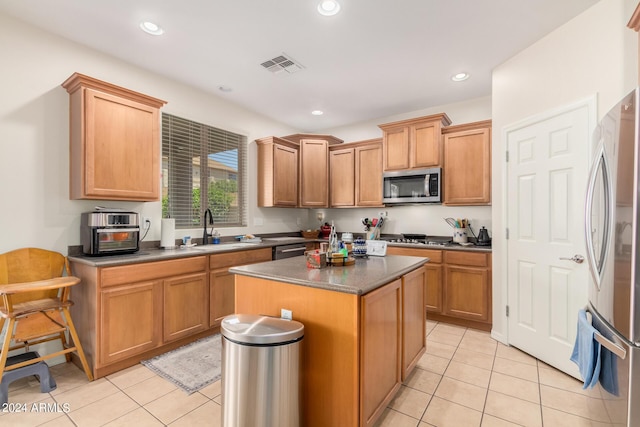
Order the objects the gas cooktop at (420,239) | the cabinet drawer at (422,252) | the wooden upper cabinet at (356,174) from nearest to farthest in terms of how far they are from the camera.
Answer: the cabinet drawer at (422,252) → the gas cooktop at (420,239) → the wooden upper cabinet at (356,174)

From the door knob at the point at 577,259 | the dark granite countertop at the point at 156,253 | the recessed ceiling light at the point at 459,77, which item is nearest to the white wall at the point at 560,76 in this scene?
the recessed ceiling light at the point at 459,77

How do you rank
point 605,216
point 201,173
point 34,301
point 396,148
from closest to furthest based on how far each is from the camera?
point 605,216, point 34,301, point 201,173, point 396,148

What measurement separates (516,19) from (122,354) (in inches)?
171

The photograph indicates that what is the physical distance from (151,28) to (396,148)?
125 inches

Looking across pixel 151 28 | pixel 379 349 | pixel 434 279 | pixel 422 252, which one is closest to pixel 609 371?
pixel 379 349

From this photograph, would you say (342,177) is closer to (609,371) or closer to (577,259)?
(577,259)

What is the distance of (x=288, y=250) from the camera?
4086mm

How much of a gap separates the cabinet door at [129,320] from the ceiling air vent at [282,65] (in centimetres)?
249

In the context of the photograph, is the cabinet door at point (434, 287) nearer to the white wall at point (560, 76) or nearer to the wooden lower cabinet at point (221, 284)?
the white wall at point (560, 76)

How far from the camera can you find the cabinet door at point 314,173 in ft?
16.1

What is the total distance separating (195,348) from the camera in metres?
2.95

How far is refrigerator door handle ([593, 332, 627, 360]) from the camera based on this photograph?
1197mm

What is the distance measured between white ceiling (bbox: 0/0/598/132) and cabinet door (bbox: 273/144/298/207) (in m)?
1.00

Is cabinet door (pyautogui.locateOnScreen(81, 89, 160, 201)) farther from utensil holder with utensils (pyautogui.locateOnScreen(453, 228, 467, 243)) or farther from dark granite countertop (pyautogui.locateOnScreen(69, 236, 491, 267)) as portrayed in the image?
utensil holder with utensils (pyautogui.locateOnScreen(453, 228, 467, 243))
